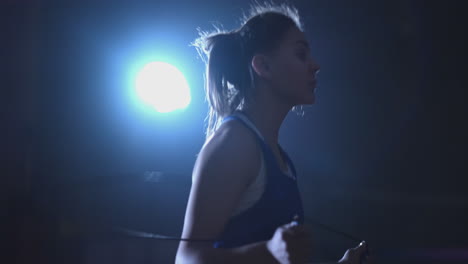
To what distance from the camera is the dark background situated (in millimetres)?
1815

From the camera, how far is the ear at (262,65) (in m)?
0.95

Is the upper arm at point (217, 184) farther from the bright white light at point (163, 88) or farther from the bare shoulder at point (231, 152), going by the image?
the bright white light at point (163, 88)

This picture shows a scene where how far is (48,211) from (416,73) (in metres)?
1.75

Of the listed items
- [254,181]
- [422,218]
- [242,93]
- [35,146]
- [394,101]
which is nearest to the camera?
[254,181]

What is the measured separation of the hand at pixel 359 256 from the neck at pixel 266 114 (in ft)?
0.87

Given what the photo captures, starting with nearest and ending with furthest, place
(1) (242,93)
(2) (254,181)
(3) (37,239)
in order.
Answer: (2) (254,181) → (1) (242,93) → (3) (37,239)

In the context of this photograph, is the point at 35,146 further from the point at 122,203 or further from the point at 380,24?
the point at 380,24

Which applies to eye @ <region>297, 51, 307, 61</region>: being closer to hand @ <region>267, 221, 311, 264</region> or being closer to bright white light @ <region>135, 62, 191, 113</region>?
hand @ <region>267, 221, 311, 264</region>

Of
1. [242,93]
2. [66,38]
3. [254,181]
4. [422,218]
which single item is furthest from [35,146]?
[422,218]

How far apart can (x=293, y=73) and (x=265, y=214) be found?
0.30 metres

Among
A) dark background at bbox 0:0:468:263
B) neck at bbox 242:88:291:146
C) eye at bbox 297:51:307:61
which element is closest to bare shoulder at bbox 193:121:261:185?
neck at bbox 242:88:291:146

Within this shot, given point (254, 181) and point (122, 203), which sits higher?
point (254, 181)

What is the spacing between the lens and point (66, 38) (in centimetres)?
196

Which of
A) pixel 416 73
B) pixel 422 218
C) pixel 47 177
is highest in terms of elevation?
pixel 416 73
